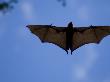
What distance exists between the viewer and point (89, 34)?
20.3 meters

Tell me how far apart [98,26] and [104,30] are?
0.64 m

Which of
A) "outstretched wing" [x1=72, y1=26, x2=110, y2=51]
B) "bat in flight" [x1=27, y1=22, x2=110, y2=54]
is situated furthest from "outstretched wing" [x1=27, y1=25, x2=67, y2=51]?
"outstretched wing" [x1=72, y1=26, x2=110, y2=51]

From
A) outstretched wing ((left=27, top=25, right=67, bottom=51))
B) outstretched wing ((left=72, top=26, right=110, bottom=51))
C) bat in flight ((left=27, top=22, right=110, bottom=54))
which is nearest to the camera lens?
bat in flight ((left=27, top=22, right=110, bottom=54))

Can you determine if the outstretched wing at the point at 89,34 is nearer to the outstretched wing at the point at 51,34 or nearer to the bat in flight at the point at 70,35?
the bat in flight at the point at 70,35

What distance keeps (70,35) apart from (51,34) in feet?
6.39

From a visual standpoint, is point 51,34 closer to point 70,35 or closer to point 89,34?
point 70,35

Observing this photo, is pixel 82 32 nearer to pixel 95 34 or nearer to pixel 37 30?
pixel 95 34

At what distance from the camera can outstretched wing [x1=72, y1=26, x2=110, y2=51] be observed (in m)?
19.5

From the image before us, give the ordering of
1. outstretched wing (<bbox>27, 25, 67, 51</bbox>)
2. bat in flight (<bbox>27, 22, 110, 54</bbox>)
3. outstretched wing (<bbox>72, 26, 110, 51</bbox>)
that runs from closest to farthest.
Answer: bat in flight (<bbox>27, 22, 110, 54</bbox>) < outstretched wing (<bbox>27, 25, 67, 51</bbox>) < outstretched wing (<bbox>72, 26, 110, 51</bbox>)

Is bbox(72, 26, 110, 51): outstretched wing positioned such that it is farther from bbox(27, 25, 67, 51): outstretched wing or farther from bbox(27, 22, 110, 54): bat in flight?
bbox(27, 25, 67, 51): outstretched wing

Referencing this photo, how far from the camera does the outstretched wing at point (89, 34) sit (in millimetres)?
19531

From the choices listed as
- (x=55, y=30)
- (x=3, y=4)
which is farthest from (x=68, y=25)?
(x=3, y=4)

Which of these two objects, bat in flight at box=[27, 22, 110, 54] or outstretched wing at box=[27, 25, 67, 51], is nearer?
bat in flight at box=[27, 22, 110, 54]

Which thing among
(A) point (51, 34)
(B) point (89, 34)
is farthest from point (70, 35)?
(B) point (89, 34)
